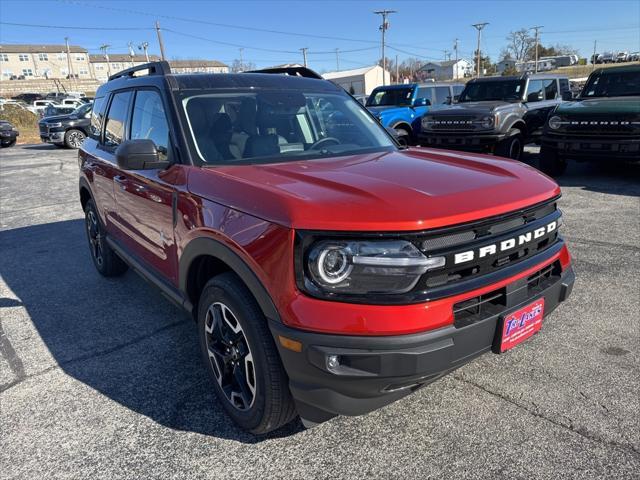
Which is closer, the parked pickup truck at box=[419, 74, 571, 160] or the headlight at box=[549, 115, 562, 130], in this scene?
the headlight at box=[549, 115, 562, 130]

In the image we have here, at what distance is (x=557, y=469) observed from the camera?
2191 millimetres

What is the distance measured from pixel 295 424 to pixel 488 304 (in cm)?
122

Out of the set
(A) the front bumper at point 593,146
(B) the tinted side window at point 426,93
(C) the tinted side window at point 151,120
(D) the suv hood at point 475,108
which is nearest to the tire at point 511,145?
(D) the suv hood at point 475,108

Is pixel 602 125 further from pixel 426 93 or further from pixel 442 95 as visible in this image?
pixel 442 95

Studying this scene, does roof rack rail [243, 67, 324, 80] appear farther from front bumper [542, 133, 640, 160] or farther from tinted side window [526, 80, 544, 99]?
tinted side window [526, 80, 544, 99]

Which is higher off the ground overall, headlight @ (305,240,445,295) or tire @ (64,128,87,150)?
tire @ (64,128,87,150)

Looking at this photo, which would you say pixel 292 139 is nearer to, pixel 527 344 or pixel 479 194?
pixel 479 194

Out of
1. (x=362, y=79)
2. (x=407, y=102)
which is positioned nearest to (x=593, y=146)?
(x=407, y=102)

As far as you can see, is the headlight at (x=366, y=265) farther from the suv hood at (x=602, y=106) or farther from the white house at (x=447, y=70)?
the white house at (x=447, y=70)

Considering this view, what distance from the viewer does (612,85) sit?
8.93m

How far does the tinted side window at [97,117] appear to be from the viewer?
14.8 ft

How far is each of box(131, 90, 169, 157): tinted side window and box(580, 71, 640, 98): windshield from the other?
8.71 metres

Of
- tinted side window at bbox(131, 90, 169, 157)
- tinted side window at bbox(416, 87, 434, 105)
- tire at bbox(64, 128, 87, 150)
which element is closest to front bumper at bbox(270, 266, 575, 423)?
tinted side window at bbox(131, 90, 169, 157)

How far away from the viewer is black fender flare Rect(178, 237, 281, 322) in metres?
2.12
